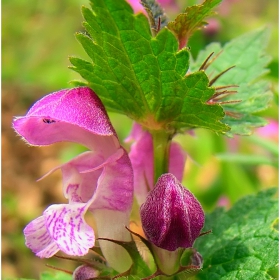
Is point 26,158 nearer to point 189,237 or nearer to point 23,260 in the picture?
point 23,260

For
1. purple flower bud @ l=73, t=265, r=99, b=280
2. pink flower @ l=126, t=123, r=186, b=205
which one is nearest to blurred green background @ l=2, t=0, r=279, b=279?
pink flower @ l=126, t=123, r=186, b=205

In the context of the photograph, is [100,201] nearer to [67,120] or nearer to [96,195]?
[96,195]

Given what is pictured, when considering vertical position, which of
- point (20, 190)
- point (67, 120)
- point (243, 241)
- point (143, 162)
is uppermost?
point (67, 120)

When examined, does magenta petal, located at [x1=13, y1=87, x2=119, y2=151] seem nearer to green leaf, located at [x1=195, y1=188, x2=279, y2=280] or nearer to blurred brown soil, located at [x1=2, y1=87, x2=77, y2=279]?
green leaf, located at [x1=195, y1=188, x2=279, y2=280]

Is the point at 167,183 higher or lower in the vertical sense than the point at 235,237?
higher

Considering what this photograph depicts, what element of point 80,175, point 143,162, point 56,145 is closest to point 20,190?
point 56,145

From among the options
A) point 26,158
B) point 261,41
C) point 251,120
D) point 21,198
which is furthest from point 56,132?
point 26,158
